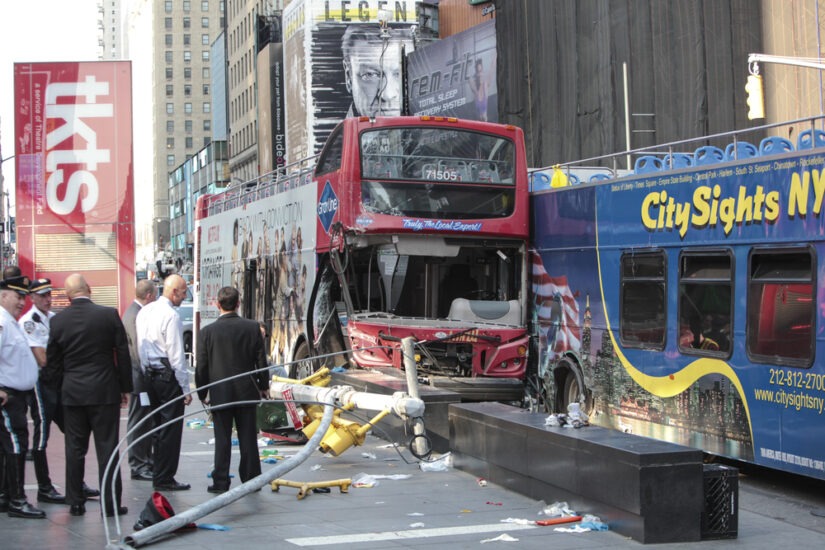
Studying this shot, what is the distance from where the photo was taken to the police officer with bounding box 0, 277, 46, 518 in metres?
9.36

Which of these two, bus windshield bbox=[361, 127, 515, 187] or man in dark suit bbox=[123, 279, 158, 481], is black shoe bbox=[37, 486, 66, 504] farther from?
bus windshield bbox=[361, 127, 515, 187]

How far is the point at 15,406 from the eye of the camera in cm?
944

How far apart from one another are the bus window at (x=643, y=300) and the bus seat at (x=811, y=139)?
2233mm

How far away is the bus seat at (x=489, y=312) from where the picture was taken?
53.9 ft

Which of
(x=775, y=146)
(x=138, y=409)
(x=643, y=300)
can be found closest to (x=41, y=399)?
(x=138, y=409)

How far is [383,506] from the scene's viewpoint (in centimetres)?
987

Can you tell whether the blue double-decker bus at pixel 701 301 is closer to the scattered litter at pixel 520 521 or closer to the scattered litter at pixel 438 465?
the scattered litter at pixel 438 465

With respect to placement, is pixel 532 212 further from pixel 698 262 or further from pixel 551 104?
pixel 551 104

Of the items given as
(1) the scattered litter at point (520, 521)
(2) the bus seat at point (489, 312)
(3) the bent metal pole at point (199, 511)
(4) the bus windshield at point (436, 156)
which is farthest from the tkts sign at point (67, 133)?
(1) the scattered litter at point (520, 521)

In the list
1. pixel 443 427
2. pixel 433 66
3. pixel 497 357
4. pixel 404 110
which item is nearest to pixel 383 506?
pixel 443 427

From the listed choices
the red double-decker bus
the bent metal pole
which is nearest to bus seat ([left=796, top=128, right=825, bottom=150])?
the bent metal pole

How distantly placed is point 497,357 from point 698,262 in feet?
14.3

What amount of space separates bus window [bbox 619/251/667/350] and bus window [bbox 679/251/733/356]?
442mm

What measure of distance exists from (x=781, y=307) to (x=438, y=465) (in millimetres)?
3682
